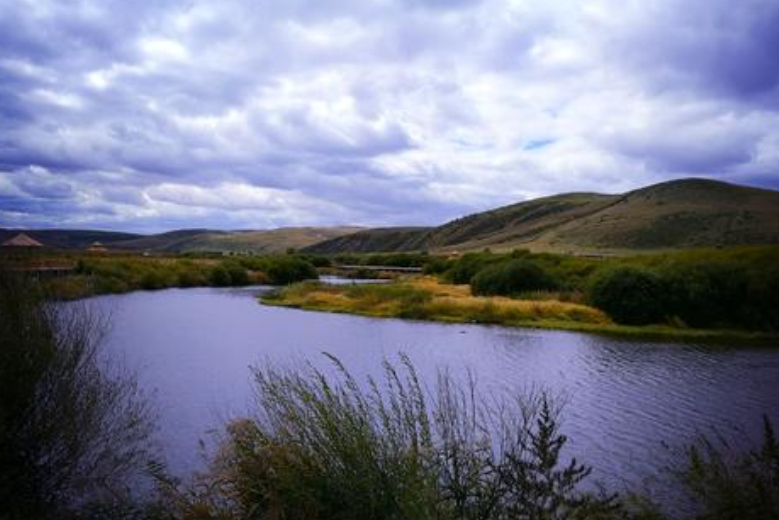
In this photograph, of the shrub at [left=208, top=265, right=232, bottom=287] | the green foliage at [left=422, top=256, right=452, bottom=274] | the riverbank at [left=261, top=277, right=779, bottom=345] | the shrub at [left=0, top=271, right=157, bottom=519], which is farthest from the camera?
the green foliage at [left=422, top=256, right=452, bottom=274]

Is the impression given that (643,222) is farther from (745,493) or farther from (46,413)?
(46,413)

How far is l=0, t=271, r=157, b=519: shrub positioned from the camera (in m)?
10.4

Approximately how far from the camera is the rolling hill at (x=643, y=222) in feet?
338

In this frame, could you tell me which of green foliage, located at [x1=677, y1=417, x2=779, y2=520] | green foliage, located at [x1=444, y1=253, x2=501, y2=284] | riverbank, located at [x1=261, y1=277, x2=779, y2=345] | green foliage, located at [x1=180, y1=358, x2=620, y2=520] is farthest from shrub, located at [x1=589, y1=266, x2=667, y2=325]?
green foliage, located at [x1=180, y1=358, x2=620, y2=520]

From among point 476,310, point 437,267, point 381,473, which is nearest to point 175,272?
point 437,267

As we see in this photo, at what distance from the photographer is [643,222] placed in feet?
380

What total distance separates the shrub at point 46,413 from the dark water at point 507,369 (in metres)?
3.19

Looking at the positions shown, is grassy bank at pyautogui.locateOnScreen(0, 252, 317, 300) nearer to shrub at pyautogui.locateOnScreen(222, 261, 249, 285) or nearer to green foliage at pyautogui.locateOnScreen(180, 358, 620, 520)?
shrub at pyautogui.locateOnScreen(222, 261, 249, 285)

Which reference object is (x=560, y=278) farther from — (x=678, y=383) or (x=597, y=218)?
(x=597, y=218)

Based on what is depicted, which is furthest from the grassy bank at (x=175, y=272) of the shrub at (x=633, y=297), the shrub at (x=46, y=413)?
the shrub at (x=46, y=413)

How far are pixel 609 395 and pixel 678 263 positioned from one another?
3255 centimetres

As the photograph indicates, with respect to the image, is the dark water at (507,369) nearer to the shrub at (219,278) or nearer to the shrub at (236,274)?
the shrub at (219,278)

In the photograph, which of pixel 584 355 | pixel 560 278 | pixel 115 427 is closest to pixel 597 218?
pixel 560 278

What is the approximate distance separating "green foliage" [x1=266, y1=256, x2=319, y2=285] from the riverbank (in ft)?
93.5
